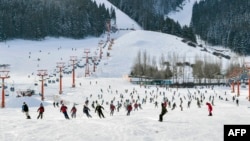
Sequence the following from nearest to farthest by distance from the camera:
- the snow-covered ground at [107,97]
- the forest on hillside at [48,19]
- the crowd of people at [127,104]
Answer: the snow-covered ground at [107,97], the crowd of people at [127,104], the forest on hillside at [48,19]

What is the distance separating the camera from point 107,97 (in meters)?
55.0

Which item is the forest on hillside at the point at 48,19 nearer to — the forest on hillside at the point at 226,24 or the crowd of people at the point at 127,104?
the forest on hillside at the point at 226,24

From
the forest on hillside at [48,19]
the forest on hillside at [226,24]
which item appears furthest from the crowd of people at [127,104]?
the forest on hillside at [226,24]

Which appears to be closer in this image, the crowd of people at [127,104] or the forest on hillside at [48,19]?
the crowd of people at [127,104]

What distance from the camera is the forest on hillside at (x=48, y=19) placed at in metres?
130

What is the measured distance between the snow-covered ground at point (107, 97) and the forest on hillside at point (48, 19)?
389 centimetres

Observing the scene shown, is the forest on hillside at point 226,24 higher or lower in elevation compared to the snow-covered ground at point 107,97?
higher

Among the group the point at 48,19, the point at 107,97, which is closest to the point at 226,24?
the point at 48,19

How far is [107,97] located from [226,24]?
399 ft

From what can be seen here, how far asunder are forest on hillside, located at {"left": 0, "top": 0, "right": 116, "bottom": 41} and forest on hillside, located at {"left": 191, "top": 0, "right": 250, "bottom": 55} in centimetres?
4546

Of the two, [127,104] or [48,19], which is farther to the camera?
[48,19]

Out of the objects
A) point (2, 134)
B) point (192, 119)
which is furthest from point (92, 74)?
point (2, 134)

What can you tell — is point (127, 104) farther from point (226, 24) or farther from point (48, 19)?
point (226, 24)

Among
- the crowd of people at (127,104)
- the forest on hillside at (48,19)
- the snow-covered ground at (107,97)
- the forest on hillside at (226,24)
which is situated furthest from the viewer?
the forest on hillside at (226,24)
